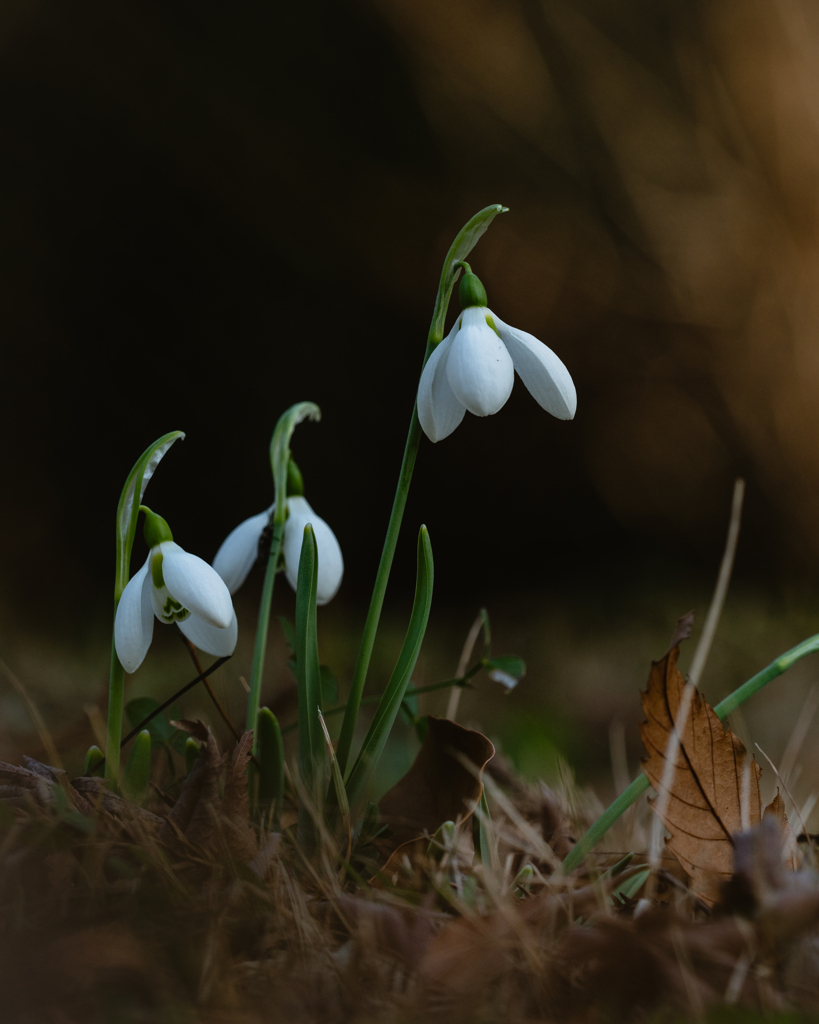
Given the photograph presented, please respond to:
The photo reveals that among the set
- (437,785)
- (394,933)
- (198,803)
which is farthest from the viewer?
(437,785)

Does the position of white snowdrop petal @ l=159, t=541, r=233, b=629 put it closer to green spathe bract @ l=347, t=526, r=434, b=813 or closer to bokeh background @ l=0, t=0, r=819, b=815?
green spathe bract @ l=347, t=526, r=434, b=813

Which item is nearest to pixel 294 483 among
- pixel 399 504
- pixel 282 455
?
pixel 282 455

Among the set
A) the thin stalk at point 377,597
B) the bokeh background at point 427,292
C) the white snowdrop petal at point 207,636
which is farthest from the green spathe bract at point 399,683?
the bokeh background at point 427,292

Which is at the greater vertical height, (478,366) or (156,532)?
(478,366)

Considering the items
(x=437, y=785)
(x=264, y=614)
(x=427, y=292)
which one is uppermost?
(x=427, y=292)

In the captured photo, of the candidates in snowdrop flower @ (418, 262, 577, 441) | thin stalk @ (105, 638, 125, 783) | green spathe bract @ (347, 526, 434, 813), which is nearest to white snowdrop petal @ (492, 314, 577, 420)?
snowdrop flower @ (418, 262, 577, 441)

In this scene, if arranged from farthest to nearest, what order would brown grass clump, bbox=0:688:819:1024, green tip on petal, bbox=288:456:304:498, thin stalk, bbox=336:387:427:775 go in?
1. green tip on petal, bbox=288:456:304:498
2. thin stalk, bbox=336:387:427:775
3. brown grass clump, bbox=0:688:819:1024

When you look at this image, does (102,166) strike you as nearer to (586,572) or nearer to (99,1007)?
(586,572)

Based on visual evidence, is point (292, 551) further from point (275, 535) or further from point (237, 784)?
point (237, 784)
